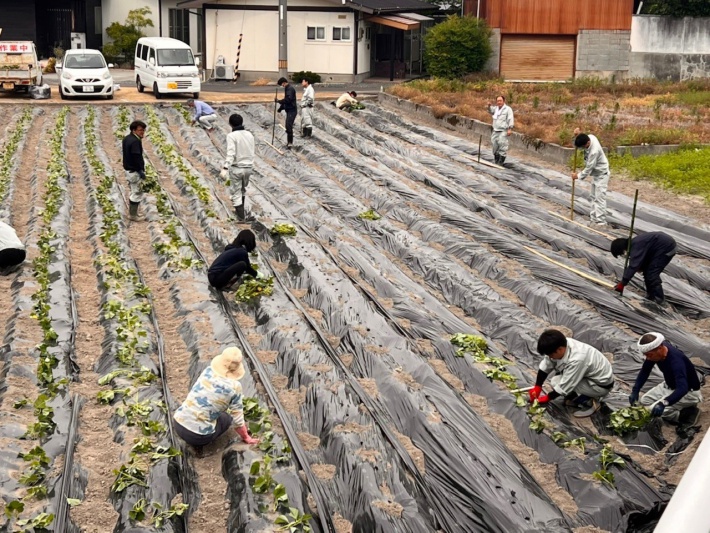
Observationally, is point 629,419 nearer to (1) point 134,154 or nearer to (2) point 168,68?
(1) point 134,154

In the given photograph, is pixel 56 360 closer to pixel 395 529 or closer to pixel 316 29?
pixel 395 529

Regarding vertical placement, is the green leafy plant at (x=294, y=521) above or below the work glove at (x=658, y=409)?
below

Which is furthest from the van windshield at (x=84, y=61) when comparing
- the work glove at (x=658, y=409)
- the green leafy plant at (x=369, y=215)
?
the work glove at (x=658, y=409)

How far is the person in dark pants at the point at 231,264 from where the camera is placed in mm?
11219

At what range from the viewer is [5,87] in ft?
90.0

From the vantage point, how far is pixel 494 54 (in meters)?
33.3

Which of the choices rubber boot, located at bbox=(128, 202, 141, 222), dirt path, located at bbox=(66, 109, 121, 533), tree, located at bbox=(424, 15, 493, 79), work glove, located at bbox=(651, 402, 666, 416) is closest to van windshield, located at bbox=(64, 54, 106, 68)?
tree, located at bbox=(424, 15, 493, 79)

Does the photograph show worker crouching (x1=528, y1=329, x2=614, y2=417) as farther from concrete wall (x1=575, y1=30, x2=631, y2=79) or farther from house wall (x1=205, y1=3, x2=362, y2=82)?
house wall (x1=205, y1=3, x2=362, y2=82)

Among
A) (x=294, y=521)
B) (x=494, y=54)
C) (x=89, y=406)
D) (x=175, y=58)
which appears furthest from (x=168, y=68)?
(x=294, y=521)

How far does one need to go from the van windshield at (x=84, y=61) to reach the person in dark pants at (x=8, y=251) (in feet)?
56.5

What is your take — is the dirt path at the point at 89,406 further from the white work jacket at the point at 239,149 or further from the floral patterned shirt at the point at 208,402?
the white work jacket at the point at 239,149

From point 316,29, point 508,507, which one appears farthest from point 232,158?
point 316,29

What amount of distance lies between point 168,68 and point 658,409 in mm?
22739

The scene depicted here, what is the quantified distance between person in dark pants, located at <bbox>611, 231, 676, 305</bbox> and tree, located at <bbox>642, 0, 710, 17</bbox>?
2363 centimetres
